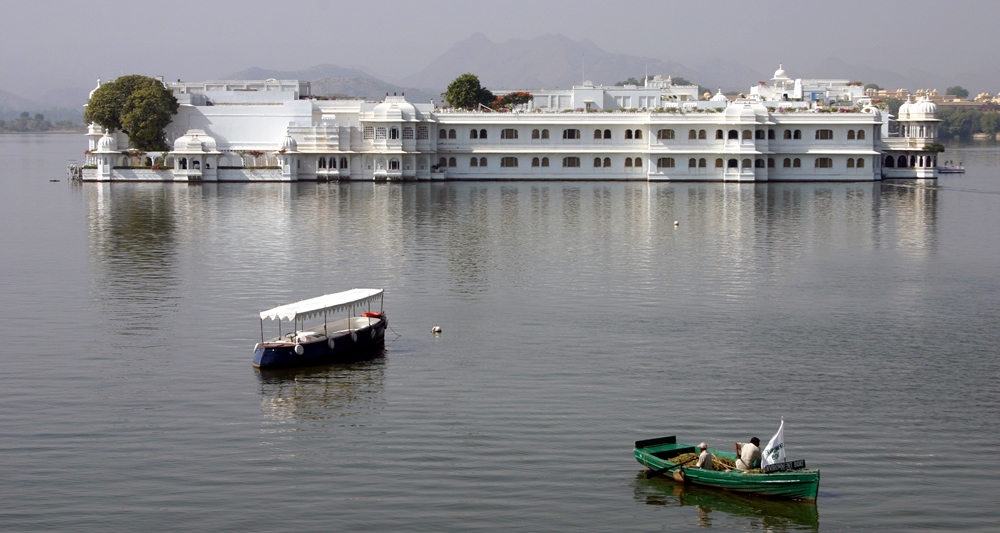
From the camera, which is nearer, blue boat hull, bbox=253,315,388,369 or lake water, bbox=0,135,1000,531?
lake water, bbox=0,135,1000,531

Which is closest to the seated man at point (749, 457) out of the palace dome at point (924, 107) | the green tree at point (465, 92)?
the palace dome at point (924, 107)

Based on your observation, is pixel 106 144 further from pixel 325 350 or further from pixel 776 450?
pixel 776 450

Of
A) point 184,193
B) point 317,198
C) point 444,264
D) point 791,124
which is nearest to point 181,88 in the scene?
point 184,193

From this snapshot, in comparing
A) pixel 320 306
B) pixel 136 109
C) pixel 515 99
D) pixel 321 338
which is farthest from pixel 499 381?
pixel 515 99

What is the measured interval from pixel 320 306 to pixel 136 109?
61.0m

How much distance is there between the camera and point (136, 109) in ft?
257

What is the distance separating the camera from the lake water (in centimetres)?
1507

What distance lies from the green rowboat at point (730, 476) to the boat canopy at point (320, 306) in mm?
9406

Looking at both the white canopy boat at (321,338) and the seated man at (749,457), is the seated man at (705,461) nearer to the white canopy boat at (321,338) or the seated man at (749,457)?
the seated man at (749,457)

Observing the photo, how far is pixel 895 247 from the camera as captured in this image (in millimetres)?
40969

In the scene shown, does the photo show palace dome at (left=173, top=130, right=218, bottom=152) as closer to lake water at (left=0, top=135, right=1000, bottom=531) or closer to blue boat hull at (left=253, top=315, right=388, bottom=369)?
lake water at (left=0, top=135, right=1000, bottom=531)

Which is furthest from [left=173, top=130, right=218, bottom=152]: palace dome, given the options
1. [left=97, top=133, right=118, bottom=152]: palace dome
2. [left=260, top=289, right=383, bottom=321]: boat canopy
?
[left=260, top=289, right=383, bottom=321]: boat canopy

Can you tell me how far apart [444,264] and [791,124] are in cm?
4910

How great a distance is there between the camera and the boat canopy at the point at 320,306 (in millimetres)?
22766
